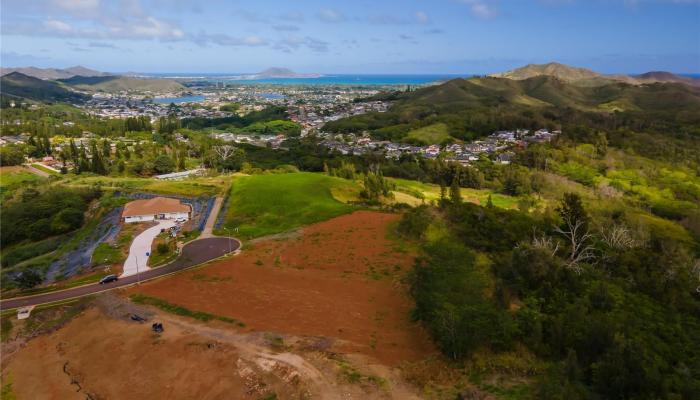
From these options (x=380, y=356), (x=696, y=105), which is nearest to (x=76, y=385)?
(x=380, y=356)

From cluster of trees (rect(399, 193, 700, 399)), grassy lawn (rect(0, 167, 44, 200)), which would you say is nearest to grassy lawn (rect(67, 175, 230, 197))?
grassy lawn (rect(0, 167, 44, 200))

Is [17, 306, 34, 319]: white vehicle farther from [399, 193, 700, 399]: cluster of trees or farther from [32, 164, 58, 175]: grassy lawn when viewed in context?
[32, 164, 58, 175]: grassy lawn

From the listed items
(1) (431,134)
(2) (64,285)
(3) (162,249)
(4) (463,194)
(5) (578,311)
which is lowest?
(4) (463,194)

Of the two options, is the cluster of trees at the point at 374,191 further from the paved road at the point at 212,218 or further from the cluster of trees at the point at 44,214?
the cluster of trees at the point at 44,214

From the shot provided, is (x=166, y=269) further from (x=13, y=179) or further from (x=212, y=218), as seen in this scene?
(x=13, y=179)

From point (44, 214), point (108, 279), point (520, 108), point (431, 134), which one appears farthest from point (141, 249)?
point (520, 108)

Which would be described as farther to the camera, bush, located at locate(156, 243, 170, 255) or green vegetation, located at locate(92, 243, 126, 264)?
bush, located at locate(156, 243, 170, 255)

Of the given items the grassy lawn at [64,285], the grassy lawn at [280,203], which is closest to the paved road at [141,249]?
the grassy lawn at [64,285]
